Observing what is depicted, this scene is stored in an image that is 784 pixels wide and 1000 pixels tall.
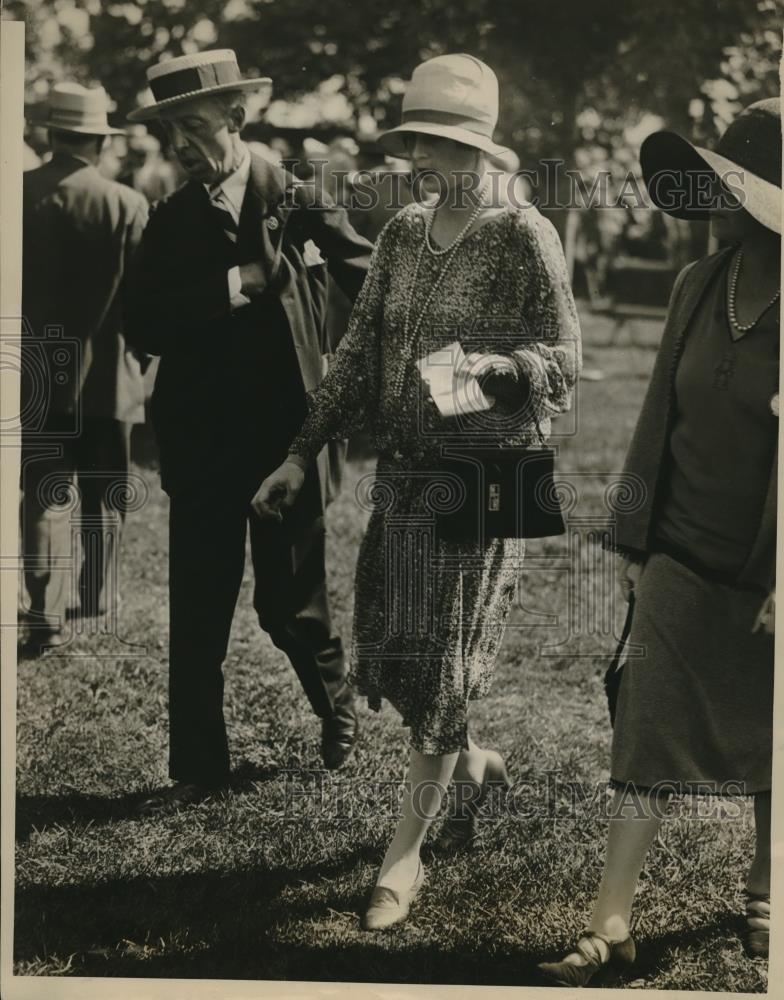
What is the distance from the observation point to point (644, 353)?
4762 mm

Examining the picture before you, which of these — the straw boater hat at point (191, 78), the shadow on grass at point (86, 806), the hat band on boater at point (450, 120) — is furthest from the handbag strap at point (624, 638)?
the straw boater hat at point (191, 78)

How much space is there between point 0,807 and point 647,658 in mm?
2013

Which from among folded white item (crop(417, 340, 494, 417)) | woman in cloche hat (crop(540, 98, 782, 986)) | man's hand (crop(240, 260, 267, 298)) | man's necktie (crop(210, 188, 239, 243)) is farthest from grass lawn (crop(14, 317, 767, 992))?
man's necktie (crop(210, 188, 239, 243))

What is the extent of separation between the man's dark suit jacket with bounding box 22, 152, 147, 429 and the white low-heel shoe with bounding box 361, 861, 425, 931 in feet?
5.55

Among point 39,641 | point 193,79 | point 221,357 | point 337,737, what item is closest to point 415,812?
point 337,737

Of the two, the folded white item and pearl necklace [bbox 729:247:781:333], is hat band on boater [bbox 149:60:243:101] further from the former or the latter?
pearl necklace [bbox 729:247:781:333]

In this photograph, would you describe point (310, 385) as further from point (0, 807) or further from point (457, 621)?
point (0, 807)

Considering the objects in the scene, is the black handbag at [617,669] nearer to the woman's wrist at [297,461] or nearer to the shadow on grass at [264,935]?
the shadow on grass at [264,935]

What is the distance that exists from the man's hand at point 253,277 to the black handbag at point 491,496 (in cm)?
79

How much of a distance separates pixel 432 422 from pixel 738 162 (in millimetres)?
1131

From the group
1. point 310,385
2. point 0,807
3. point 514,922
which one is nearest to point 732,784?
point 514,922

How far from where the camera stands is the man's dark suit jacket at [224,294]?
3.98 metres

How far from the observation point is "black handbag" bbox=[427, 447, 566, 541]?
12.2 feet

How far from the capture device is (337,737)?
4188 mm
